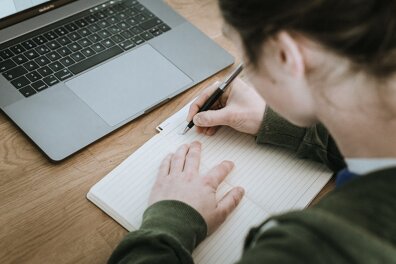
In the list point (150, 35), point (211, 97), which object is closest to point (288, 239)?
point (211, 97)

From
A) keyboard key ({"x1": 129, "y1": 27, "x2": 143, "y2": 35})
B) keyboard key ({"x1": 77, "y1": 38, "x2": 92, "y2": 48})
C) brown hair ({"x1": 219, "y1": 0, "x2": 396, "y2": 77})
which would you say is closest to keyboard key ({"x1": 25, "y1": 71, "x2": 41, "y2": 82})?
keyboard key ({"x1": 77, "y1": 38, "x2": 92, "y2": 48})

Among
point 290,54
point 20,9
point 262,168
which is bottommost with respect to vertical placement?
point 262,168

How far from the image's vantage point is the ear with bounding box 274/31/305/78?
0.47 metres

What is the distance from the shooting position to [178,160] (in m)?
0.75

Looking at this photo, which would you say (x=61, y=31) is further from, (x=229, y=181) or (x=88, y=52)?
(x=229, y=181)

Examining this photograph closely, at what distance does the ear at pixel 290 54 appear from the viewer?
18.4 inches

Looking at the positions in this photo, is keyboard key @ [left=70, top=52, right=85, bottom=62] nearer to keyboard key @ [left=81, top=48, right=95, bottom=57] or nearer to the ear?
keyboard key @ [left=81, top=48, right=95, bottom=57]

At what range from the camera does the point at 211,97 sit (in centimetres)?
83

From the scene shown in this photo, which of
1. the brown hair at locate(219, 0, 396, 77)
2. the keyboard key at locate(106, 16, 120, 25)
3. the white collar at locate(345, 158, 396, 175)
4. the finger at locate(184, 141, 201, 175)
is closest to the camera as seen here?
the brown hair at locate(219, 0, 396, 77)

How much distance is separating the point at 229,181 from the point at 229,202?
2.0 inches

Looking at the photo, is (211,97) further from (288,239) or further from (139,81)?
(288,239)

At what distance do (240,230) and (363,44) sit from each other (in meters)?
0.34

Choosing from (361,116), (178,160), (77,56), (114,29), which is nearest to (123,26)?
(114,29)

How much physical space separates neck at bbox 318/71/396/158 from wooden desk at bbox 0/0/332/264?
0.24 meters
